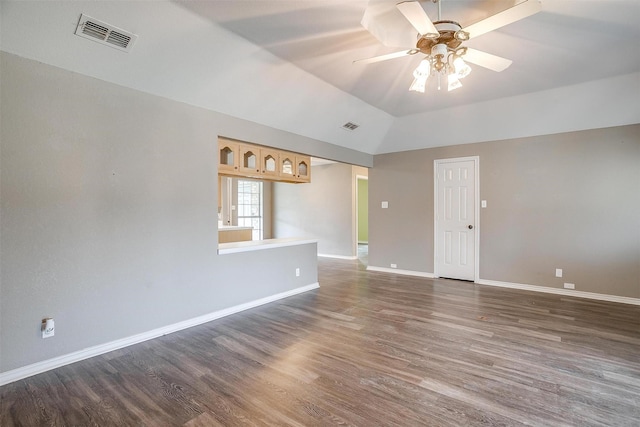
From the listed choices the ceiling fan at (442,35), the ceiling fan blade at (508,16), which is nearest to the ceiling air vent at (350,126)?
the ceiling fan at (442,35)

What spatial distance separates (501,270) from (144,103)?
5.56 meters

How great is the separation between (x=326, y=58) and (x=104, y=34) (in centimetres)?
200

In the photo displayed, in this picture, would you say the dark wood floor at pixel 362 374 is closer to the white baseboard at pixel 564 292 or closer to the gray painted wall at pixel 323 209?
the white baseboard at pixel 564 292

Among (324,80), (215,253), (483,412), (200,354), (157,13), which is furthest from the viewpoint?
(324,80)

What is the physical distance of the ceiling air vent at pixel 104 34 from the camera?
230 centimetres

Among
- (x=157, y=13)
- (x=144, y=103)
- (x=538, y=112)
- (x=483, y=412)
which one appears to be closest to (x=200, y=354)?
(x=483, y=412)

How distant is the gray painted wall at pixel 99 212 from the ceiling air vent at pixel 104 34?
390 millimetres

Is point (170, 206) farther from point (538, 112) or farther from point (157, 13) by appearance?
point (538, 112)

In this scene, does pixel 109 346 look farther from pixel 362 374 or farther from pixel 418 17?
pixel 418 17

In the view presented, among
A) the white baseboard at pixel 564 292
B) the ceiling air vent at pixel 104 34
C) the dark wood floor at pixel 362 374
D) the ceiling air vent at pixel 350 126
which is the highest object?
the ceiling air vent at pixel 350 126

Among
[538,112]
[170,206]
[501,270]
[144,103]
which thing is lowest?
[501,270]

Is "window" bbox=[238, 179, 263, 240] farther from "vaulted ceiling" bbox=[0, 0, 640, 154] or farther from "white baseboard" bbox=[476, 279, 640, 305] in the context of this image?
"white baseboard" bbox=[476, 279, 640, 305]

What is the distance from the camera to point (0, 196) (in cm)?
224

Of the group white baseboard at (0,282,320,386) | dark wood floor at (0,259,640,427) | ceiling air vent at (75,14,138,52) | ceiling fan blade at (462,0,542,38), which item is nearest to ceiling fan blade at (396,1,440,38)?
ceiling fan blade at (462,0,542,38)
